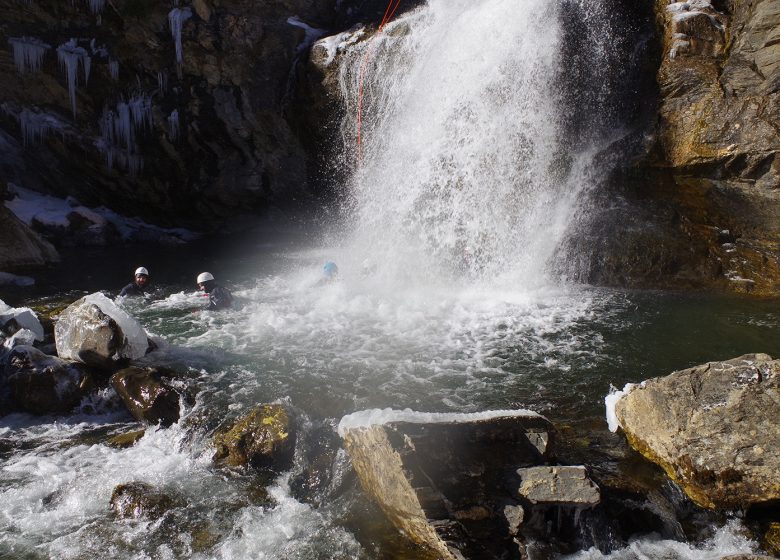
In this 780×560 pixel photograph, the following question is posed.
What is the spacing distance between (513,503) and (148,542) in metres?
2.77

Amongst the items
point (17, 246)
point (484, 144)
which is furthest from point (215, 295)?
point (17, 246)

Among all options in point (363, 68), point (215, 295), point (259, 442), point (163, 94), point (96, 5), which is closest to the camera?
point (259, 442)

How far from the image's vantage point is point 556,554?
3516 millimetres

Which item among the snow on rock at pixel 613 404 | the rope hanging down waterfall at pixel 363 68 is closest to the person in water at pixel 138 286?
the rope hanging down waterfall at pixel 363 68

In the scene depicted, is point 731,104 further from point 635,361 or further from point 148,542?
point 148,542

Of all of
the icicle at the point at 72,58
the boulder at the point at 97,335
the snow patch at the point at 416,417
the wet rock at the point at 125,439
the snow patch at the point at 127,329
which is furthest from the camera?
the icicle at the point at 72,58

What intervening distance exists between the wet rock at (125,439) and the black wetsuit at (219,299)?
13.6ft

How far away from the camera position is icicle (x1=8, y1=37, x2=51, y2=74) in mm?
15109

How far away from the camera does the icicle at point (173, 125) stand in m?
15.4

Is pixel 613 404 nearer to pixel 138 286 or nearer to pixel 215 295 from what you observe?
pixel 215 295

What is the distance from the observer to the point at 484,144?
1083 cm

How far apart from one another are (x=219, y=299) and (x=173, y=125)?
8.95 meters

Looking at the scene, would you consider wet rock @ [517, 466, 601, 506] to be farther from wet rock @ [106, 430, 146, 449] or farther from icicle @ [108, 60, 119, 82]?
icicle @ [108, 60, 119, 82]

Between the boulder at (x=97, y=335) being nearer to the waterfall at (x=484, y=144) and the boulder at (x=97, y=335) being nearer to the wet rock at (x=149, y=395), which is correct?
the wet rock at (x=149, y=395)
